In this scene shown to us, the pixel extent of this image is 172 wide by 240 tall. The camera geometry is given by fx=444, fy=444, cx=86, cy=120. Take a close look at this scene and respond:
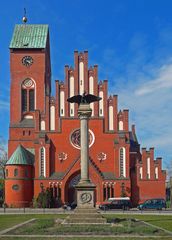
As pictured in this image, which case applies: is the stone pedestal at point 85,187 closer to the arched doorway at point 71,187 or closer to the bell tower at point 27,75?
the arched doorway at point 71,187

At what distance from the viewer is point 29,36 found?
235 feet

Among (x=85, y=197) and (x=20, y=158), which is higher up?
(x=20, y=158)

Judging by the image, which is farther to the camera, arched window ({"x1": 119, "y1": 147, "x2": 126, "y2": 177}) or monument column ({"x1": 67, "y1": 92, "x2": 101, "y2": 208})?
arched window ({"x1": 119, "y1": 147, "x2": 126, "y2": 177})

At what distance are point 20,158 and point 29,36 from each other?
73.3 feet

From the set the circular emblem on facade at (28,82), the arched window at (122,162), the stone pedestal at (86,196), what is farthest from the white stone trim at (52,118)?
the stone pedestal at (86,196)

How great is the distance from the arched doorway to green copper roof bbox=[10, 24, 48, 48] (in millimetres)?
22698

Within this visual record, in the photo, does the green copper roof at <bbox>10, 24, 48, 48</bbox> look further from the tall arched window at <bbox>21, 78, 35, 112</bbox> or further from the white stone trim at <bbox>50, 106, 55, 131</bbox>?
the white stone trim at <bbox>50, 106, 55, 131</bbox>

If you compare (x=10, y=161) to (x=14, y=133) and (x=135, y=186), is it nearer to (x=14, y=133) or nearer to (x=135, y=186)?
(x=14, y=133)

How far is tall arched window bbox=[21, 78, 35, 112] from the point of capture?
226 feet

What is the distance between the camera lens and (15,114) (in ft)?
223

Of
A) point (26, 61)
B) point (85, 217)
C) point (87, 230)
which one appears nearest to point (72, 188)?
point (26, 61)

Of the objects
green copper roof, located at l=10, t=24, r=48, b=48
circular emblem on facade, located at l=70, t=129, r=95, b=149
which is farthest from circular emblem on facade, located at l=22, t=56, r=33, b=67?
circular emblem on facade, located at l=70, t=129, r=95, b=149

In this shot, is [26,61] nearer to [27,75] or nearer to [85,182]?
[27,75]

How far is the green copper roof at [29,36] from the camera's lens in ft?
230
